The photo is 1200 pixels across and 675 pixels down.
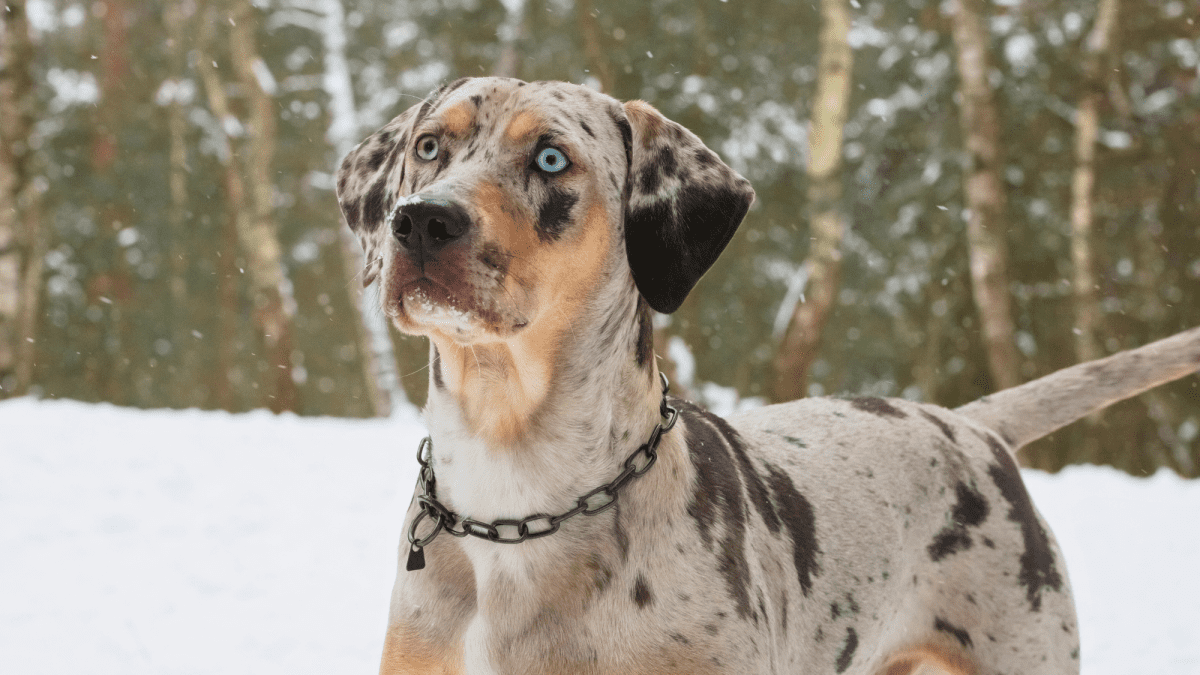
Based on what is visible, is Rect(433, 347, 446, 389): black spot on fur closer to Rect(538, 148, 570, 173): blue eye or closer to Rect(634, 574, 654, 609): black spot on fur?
Rect(538, 148, 570, 173): blue eye

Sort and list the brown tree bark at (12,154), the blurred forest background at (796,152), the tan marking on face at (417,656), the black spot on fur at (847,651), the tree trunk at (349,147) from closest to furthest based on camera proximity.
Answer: the tan marking on face at (417,656) < the black spot on fur at (847,651) < the blurred forest background at (796,152) < the brown tree bark at (12,154) < the tree trunk at (349,147)

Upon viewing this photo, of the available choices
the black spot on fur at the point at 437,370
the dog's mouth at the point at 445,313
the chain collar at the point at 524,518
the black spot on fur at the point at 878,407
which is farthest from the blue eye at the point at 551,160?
the black spot on fur at the point at 878,407

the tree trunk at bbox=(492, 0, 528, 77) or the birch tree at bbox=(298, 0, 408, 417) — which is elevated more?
the tree trunk at bbox=(492, 0, 528, 77)

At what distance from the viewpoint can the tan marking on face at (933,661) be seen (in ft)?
11.8

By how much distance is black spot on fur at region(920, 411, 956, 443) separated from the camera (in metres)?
3.88

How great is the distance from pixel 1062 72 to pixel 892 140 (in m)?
2.33

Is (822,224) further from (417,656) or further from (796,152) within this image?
(417,656)

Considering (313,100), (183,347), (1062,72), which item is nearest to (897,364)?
(1062,72)

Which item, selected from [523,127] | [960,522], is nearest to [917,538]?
[960,522]

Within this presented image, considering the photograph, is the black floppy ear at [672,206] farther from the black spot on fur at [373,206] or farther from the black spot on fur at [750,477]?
the black spot on fur at [373,206]

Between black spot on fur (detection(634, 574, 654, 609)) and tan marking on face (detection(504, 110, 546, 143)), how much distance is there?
137 cm

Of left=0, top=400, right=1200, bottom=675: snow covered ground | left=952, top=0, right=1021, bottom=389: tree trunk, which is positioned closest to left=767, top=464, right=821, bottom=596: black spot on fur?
left=0, top=400, right=1200, bottom=675: snow covered ground

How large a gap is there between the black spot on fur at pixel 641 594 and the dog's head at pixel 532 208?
2.59ft

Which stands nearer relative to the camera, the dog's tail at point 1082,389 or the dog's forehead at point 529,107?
the dog's forehead at point 529,107
